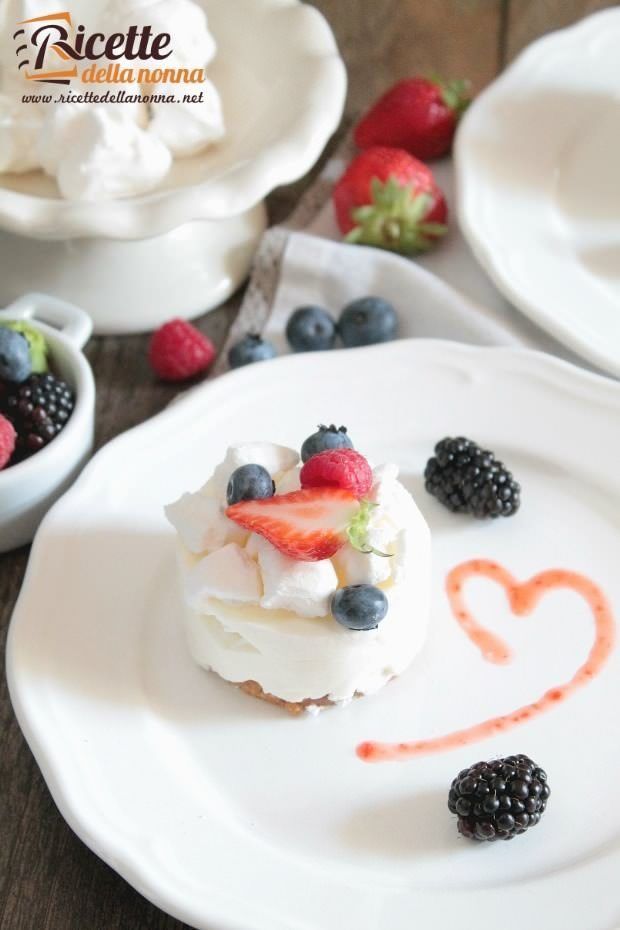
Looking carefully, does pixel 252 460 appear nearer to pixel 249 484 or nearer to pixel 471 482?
pixel 249 484

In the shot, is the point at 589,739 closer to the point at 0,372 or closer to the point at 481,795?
the point at 481,795

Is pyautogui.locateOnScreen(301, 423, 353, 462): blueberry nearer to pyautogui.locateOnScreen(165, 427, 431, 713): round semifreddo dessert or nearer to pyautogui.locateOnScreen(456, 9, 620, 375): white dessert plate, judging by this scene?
pyautogui.locateOnScreen(165, 427, 431, 713): round semifreddo dessert

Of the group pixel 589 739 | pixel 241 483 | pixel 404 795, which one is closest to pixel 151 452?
pixel 241 483

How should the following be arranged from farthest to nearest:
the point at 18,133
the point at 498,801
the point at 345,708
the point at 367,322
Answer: the point at 367,322 < the point at 18,133 < the point at 345,708 < the point at 498,801

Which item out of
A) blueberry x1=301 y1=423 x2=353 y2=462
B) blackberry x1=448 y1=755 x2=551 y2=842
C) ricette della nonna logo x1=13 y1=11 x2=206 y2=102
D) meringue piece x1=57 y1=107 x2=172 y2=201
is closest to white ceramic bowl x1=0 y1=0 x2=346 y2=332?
meringue piece x1=57 y1=107 x2=172 y2=201

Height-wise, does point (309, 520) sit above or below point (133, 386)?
above

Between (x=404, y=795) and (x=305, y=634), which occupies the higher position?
(x=305, y=634)

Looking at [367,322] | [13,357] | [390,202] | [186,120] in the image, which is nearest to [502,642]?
[367,322]
